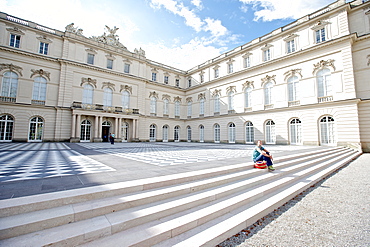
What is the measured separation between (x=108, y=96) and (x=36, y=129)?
9.02 meters

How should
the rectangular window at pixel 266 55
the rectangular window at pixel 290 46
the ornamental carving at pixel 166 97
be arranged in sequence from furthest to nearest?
the ornamental carving at pixel 166 97
the rectangular window at pixel 266 55
the rectangular window at pixel 290 46

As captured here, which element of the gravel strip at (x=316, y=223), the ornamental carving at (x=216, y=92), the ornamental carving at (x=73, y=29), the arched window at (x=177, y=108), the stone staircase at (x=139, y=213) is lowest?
the gravel strip at (x=316, y=223)

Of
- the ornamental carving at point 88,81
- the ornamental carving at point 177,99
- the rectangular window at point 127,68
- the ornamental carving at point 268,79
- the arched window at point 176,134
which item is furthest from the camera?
the ornamental carving at point 177,99

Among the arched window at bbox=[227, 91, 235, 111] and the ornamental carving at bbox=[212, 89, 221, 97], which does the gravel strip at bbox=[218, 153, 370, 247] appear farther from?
the ornamental carving at bbox=[212, 89, 221, 97]

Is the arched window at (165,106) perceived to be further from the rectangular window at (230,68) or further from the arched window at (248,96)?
the arched window at (248,96)

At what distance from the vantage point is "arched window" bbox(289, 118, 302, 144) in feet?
57.6

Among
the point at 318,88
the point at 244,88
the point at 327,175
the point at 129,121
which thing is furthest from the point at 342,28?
the point at 129,121

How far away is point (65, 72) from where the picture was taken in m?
21.1

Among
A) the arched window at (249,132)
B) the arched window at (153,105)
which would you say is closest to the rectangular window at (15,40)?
the arched window at (153,105)

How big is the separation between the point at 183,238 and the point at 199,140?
1016 inches

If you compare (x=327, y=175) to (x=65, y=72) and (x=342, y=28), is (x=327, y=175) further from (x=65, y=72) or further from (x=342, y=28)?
(x=65, y=72)

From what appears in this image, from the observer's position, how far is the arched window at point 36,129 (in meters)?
19.2

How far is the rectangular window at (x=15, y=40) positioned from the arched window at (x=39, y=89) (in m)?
3.90

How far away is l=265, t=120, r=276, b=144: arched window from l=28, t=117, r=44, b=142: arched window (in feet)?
86.9
